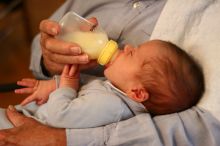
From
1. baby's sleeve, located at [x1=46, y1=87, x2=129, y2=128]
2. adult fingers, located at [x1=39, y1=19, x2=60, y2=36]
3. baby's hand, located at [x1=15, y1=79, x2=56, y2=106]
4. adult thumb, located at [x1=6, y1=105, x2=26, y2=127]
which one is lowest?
adult thumb, located at [x1=6, y1=105, x2=26, y2=127]

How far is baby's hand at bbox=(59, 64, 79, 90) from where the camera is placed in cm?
107

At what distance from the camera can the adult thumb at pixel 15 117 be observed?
3.34 ft

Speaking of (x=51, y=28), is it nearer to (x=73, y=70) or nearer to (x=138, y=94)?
(x=73, y=70)

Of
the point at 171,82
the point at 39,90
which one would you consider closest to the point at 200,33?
the point at 171,82

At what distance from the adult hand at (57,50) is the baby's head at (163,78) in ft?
0.42

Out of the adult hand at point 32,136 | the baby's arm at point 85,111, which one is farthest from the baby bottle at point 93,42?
the adult hand at point 32,136

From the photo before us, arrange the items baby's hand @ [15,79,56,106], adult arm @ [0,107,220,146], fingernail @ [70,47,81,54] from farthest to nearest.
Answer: baby's hand @ [15,79,56,106]
fingernail @ [70,47,81,54]
adult arm @ [0,107,220,146]

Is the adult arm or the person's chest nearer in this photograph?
the adult arm

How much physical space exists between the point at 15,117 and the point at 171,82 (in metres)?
0.41

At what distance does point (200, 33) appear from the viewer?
105cm

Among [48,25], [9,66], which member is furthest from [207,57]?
[9,66]

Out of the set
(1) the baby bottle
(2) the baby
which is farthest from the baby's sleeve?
(1) the baby bottle

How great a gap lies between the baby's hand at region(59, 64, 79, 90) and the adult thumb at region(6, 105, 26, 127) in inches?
5.3

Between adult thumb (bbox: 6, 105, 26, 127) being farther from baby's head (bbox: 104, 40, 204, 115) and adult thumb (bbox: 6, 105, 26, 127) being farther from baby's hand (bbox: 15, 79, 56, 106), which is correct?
baby's head (bbox: 104, 40, 204, 115)
